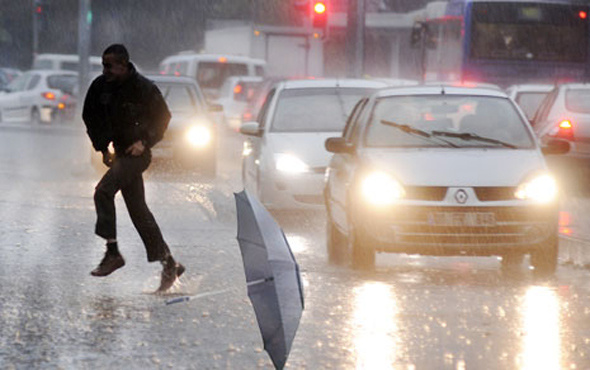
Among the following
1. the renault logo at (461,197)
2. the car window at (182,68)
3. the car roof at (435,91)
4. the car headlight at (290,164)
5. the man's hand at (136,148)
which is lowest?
the car window at (182,68)

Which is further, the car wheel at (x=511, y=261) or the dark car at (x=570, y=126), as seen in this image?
the dark car at (x=570, y=126)

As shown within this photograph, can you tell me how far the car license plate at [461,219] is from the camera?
10.7m

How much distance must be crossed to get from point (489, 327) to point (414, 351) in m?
0.97

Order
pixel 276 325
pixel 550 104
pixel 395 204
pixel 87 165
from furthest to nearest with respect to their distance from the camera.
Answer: pixel 87 165
pixel 550 104
pixel 395 204
pixel 276 325

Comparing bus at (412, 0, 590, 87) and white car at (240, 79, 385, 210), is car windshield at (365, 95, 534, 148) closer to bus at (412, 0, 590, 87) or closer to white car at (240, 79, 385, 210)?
white car at (240, 79, 385, 210)

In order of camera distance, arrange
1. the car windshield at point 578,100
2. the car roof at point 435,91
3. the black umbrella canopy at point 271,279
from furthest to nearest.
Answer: the car windshield at point 578,100
the car roof at point 435,91
the black umbrella canopy at point 271,279

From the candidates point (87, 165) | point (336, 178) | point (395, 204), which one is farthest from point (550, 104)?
point (395, 204)

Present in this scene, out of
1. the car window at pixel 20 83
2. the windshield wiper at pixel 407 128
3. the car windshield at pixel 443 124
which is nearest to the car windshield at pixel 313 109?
the car windshield at pixel 443 124

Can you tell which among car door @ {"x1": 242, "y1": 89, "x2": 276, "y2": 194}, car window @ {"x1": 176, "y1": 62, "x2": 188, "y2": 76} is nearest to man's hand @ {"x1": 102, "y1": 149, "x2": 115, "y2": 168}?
car door @ {"x1": 242, "y1": 89, "x2": 276, "y2": 194}

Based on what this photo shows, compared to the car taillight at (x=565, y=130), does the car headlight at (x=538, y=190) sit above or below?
above

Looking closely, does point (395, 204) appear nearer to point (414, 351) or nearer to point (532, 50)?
point (414, 351)

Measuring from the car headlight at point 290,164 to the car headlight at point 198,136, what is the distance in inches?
255

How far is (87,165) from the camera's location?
24.0m

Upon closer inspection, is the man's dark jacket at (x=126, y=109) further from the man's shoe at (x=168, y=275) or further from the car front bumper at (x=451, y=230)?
the car front bumper at (x=451, y=230)
